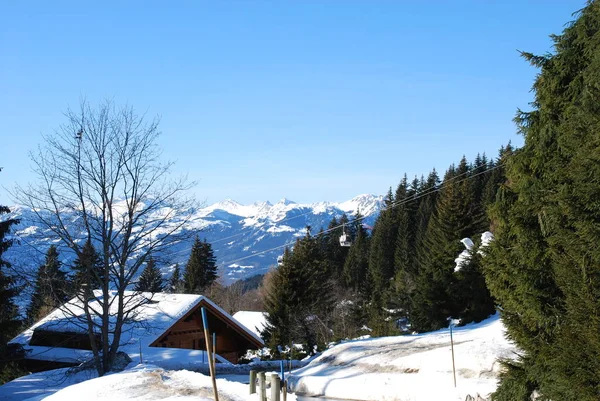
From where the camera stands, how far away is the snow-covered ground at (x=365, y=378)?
9922 mm

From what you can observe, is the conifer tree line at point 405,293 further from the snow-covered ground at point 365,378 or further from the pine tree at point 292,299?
the snow-covered ground at point 365,378

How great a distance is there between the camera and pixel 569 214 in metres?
7.61

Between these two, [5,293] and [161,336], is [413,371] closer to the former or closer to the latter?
[161,336]

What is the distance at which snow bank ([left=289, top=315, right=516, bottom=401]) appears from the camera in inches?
464

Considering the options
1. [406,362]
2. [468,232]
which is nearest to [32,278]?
[406,362]

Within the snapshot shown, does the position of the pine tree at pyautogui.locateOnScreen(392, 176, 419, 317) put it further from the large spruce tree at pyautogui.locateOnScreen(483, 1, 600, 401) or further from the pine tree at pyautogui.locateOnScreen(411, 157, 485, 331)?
the large spruce tree at pyautogui.locateOnScreen(483, 1, 600, 401)

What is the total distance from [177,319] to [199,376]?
1577 cm

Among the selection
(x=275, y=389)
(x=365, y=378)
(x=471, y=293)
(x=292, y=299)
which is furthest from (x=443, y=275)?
(x=275, y=389)

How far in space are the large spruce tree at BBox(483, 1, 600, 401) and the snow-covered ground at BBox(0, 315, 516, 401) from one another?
2.60 meters

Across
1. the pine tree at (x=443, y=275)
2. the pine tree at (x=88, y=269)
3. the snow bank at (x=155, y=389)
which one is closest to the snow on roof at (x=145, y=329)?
the pine tree at (x=88, y=269)

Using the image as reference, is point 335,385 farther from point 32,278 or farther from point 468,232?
point 468,232

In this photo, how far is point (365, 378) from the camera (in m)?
13.3

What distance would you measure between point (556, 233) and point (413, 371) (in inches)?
262

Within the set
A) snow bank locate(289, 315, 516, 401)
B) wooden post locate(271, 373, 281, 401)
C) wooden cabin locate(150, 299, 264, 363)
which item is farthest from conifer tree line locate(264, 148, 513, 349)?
wooden post locate(271, 373, 281, 401)
